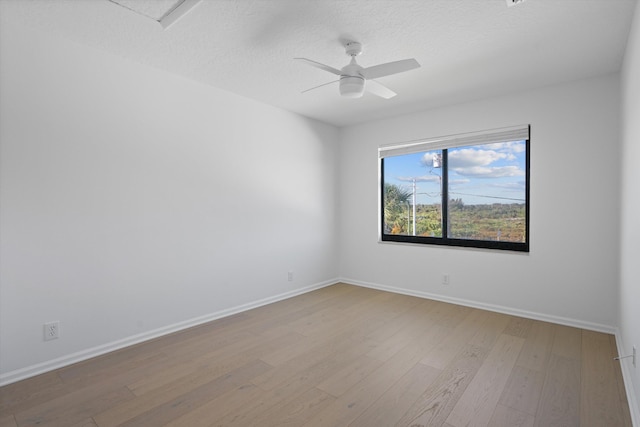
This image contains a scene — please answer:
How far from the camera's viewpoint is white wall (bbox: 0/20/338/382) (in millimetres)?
2238

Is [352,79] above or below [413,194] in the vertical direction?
above

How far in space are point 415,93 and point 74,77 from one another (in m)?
3.06

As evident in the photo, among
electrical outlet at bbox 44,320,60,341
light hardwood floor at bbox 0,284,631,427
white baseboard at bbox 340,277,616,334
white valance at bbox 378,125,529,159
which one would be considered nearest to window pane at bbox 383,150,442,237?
white valance at bbox 378,125,529,159

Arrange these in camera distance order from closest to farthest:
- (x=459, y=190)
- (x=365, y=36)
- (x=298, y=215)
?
1. (x=365, y=36)
2. (x=459, y=190)
3. (x=298, y=215)

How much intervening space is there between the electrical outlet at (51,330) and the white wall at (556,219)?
364 cm

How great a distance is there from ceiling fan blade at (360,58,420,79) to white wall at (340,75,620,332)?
189cm

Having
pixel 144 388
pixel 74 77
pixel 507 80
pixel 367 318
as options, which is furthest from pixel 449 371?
pixel 74 77

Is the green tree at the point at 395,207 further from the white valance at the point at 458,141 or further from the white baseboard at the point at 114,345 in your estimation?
the white baseboard at the point at 114,345

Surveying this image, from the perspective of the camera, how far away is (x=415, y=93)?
11.5 feet

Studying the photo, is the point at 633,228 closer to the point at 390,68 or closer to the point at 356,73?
the point at 390,68

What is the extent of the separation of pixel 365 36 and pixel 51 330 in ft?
10.1

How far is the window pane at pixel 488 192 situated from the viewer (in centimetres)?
359

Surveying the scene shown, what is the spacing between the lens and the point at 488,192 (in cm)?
379

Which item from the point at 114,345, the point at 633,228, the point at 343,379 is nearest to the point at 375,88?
the point at 633,228
